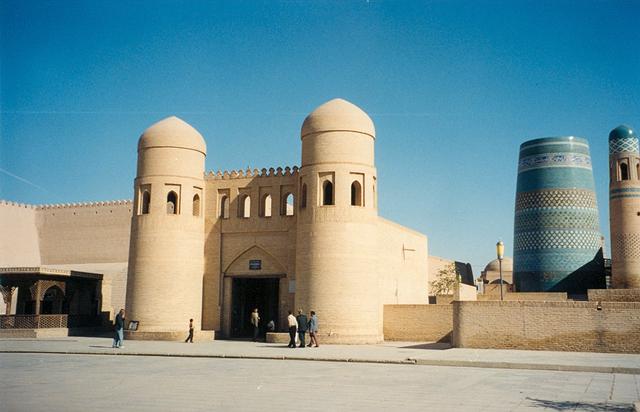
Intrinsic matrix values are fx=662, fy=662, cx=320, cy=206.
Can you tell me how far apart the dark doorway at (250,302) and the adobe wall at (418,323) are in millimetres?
4880

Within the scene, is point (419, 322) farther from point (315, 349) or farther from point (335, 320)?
point (315, 349)

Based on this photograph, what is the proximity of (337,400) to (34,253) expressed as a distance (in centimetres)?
3612

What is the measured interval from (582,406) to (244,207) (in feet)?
61.4

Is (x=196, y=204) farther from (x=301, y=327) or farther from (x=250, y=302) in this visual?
(x=301, y=327)

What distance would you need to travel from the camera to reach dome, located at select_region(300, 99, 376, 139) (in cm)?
2283

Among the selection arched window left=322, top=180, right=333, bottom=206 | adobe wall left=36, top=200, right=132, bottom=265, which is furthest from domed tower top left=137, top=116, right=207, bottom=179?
adobe wall left=36, top=200, right=132, bottom=265

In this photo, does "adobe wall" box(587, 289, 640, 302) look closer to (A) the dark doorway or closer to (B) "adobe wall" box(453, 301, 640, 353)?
(B) "adobe wall" box(453, 301, 640, 353)

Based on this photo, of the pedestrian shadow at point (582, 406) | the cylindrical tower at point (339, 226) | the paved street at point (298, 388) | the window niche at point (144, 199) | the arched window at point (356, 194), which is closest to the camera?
the pedestrian shadow at point (582, 406)

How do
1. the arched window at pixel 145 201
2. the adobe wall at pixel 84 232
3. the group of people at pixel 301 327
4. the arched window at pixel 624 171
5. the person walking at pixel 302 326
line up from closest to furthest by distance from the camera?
the group of people at pixel 301 327
the person walking at pixel 302 326
the arched window at pixel 145 201
the arched window at pixel 624 171
the adobe wall at pixel 84 232

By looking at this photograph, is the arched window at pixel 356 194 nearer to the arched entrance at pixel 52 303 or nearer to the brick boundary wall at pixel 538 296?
the brick boundary wall at pixel 538 296

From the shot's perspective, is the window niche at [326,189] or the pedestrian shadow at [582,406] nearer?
the pedestrian shadow at [582,406]

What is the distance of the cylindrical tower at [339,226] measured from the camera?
2166 centimetres

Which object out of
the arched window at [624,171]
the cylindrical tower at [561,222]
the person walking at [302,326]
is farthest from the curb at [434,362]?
the arched window at [624,171]

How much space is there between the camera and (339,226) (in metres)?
22.1
